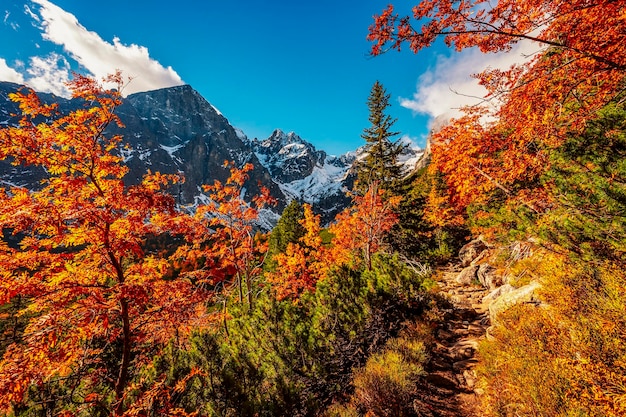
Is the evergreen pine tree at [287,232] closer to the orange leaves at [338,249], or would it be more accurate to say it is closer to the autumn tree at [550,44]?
the orange leaves at [338,249]

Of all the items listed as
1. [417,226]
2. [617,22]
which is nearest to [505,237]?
[617,22]

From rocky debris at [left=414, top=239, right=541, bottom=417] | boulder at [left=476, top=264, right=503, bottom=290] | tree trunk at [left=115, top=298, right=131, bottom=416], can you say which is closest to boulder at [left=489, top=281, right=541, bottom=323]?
rocky debris at [left=414, top=239, right=541, bottom=417]

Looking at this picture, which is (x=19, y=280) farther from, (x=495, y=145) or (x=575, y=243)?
(x=495, y=145)

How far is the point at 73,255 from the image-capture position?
5.33m

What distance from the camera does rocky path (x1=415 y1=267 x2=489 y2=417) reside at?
4.91m

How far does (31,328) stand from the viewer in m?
4.37

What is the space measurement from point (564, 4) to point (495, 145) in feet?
29.6

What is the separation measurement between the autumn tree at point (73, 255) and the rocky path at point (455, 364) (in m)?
5.69

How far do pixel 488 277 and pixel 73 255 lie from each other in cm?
1474

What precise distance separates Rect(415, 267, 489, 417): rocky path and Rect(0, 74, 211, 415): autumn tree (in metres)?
5.69

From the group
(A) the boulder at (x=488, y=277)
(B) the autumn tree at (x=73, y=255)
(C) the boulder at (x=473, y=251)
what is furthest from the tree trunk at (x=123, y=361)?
(C) the boulder at (x=473, y=251)

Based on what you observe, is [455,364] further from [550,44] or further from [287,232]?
[287,232]

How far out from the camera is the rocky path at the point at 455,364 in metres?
4.91

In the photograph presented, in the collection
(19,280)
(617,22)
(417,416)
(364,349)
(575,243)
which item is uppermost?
(617,22)
